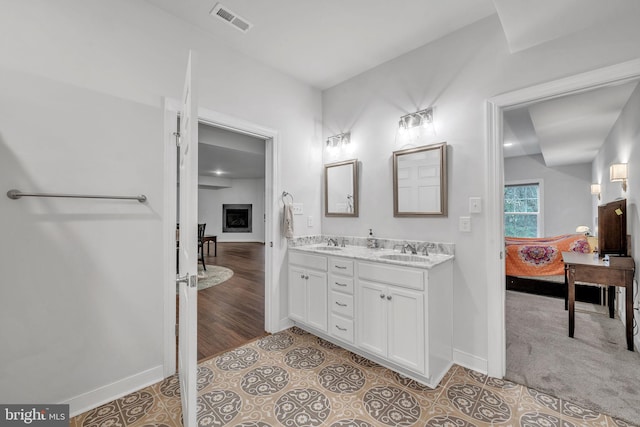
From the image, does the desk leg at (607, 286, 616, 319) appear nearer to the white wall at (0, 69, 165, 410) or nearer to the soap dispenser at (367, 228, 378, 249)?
the soap dispenser at (367, 228, 378, 249)

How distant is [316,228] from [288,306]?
922 mm

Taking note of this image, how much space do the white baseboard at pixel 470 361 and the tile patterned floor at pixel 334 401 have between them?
1.9 inches

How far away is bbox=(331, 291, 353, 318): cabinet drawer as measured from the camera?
237 centimetres

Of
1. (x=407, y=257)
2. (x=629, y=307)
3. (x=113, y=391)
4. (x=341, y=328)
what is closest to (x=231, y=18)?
(x=407, y=257)

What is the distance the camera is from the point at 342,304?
2.43 metres

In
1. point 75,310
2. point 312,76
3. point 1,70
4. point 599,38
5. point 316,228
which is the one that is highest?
point 312,76

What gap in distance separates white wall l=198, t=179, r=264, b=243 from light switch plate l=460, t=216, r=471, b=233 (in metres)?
9.09

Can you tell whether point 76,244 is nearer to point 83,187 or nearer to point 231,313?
point 83,187

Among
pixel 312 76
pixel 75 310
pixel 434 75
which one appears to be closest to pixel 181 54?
pixel 312 76

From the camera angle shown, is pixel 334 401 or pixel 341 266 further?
pixel 341 266

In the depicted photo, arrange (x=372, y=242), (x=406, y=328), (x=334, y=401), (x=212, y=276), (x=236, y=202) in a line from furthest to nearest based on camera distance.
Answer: (x=236, y=202)
(x=212, y=276)
(x=372, y=242)
(x=406, y=328)
(x=334, y=401)

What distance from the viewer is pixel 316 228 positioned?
10.8 feet

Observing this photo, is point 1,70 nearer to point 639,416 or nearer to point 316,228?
point 316,228

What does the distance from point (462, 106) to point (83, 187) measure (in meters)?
2.79
